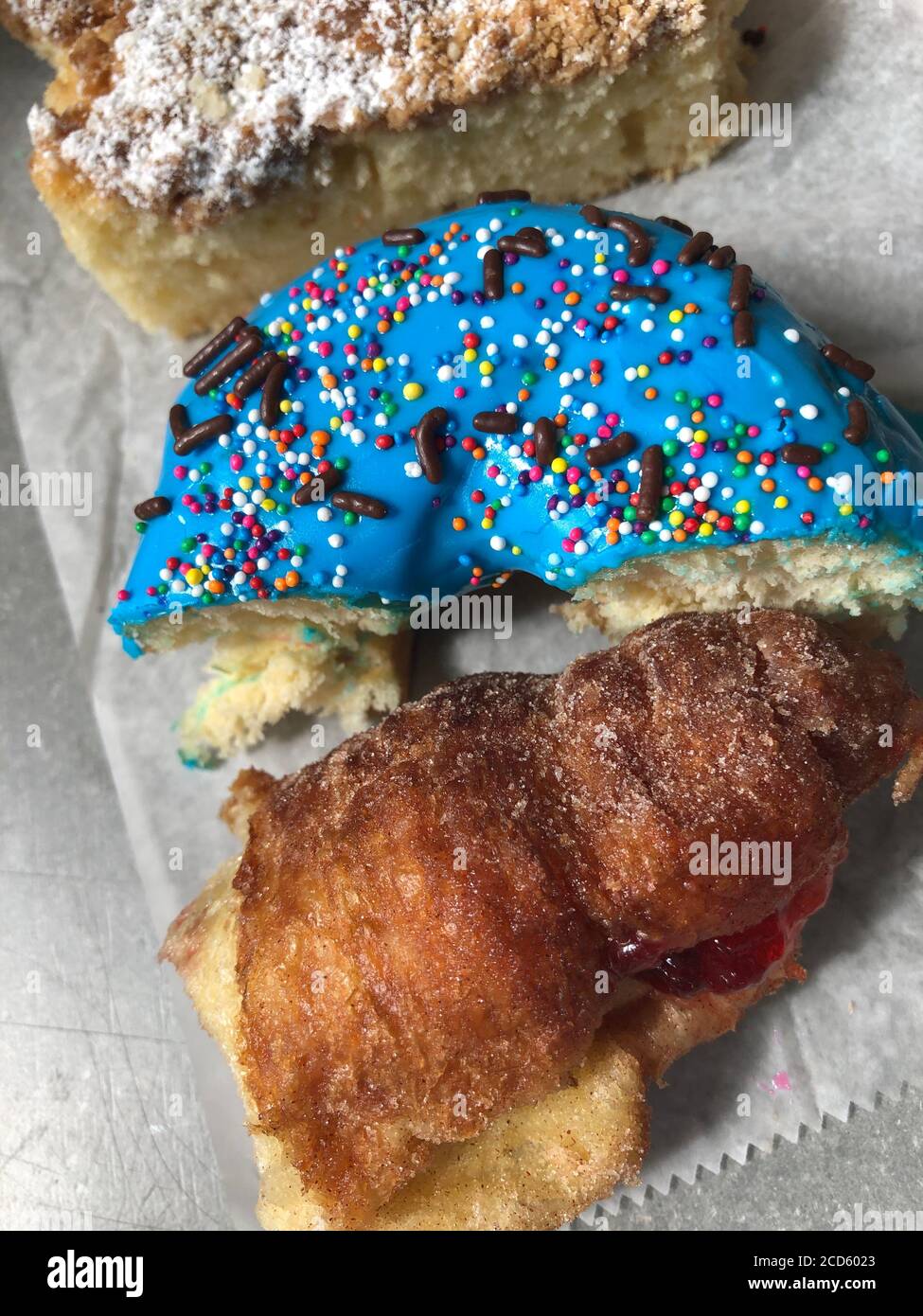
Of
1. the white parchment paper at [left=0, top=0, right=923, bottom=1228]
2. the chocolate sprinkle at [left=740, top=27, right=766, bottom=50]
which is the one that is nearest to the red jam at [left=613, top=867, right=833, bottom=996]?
the white parchment paper at [left=0, top=0, right=923, bottom=1228]

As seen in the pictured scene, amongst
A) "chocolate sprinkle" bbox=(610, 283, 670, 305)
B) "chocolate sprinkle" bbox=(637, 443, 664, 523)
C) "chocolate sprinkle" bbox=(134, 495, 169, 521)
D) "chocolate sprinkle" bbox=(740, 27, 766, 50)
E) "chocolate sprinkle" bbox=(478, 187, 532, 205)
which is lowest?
"chocolate sprinkle" bbox=(134, 495, 169, 521)

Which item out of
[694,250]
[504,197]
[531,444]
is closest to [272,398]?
[531,444]

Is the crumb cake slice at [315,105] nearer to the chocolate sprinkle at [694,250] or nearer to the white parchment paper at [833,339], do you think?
the white parchment paper at [833,339]

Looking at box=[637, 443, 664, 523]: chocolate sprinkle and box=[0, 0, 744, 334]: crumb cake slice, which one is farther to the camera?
box=[0, 0, 744, 334]: crumb cake slice

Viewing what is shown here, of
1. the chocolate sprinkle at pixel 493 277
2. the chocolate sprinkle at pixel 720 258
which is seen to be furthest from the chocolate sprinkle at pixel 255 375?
the chocolate sprinkle at pixel 720 258

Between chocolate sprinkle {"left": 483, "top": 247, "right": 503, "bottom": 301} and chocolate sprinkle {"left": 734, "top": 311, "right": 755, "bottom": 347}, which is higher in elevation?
chocolate sprinkle {"left": 483, "top": 247, "right": 503, "bottom": 301}

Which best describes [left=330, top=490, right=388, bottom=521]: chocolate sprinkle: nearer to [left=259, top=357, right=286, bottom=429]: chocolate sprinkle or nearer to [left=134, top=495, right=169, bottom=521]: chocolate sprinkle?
[left=259, top=357, right=286, bottom=429]: chocolate sprinkle

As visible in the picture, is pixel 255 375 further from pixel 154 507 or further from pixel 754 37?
pixel 754 37
